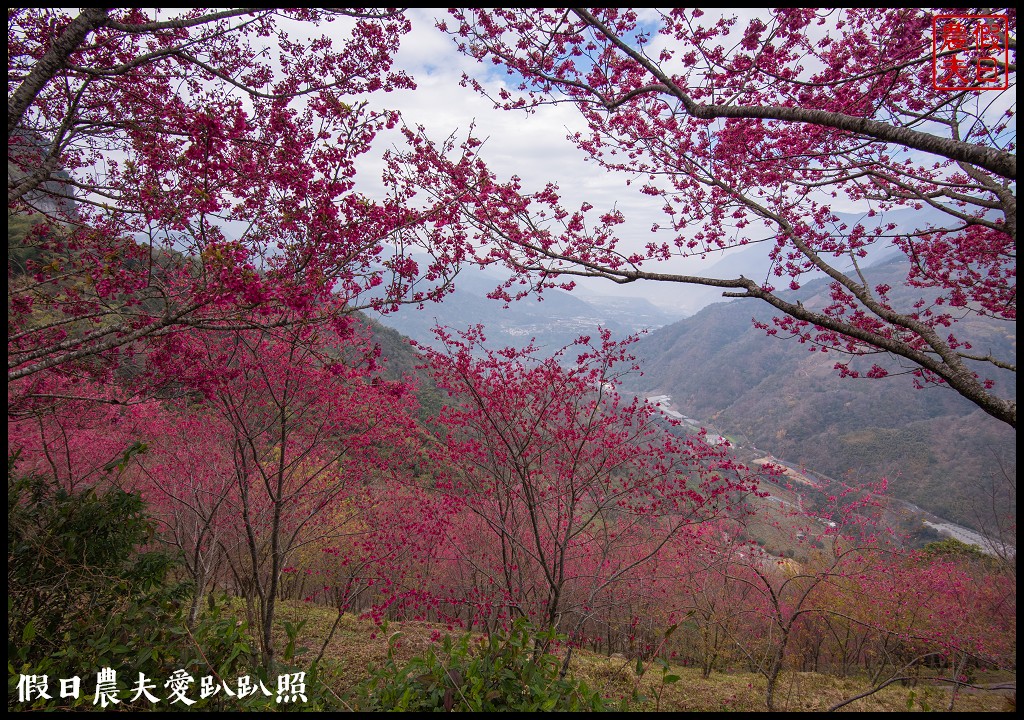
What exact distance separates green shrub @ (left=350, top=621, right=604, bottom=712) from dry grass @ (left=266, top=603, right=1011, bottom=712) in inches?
175

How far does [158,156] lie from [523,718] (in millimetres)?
4519

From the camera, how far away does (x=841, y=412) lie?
65125 millimetres

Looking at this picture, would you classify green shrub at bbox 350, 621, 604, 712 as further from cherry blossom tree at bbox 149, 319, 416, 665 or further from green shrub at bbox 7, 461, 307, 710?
cherry blossom tree at bbox 149, 319, 416, 665

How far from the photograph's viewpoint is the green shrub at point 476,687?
261cm

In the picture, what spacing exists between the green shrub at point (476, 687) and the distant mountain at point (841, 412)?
11.2 meters

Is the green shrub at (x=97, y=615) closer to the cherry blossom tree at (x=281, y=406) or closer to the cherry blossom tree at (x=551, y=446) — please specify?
the cherry blossom tree at (x=281, y=406)

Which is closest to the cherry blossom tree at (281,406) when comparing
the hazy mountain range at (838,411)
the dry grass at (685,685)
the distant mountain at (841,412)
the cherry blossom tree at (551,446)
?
the cherry blossom tree at (551,446)

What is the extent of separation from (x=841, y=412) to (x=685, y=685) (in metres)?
71.5

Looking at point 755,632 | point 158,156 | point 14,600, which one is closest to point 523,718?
point 14,600

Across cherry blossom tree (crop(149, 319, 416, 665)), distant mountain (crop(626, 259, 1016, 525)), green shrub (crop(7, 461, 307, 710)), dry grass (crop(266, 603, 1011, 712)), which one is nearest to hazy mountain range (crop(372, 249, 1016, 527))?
distant mountain (crop(626, 259, 1016, 525))

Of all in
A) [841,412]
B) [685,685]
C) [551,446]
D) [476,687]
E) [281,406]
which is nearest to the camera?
[476,687]

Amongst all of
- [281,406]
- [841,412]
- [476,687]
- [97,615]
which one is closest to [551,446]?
[281,406]

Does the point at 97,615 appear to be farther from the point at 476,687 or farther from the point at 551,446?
the point at 551,446

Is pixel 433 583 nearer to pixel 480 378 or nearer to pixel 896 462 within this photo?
pixel 480 378
